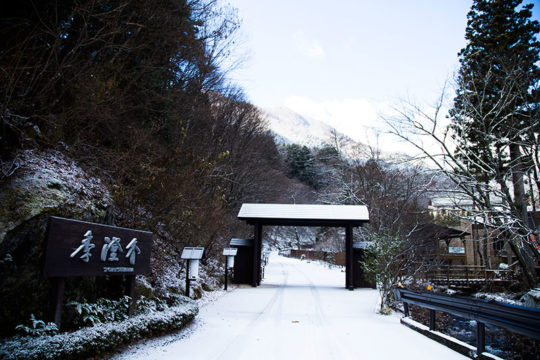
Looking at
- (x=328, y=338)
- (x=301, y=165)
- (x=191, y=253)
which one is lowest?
(x=328, y=338)

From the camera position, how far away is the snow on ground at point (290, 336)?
16.4 ft

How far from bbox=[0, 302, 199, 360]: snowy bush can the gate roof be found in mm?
8701

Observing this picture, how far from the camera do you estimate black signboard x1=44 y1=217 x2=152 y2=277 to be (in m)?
4.16

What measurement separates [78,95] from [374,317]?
8134 mm

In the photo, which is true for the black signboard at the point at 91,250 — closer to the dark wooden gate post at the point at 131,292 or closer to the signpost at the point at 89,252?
the signpost at the point at 89,252

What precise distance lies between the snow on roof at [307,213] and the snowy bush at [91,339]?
8.70 meters

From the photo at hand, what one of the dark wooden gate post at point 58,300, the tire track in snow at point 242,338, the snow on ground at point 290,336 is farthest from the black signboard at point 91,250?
the tire track in snow at point 242,338

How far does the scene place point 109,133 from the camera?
9086 millimetres

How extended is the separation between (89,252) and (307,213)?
10889 millimetres

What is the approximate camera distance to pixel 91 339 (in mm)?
4176

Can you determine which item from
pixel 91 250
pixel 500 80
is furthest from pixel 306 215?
pixel 91 250

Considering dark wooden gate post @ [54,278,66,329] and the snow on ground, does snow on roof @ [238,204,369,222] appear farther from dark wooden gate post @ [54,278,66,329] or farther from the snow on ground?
dark wooden gate post @ [54,278,66,329]

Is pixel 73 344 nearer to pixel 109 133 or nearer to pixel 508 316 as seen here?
pixel 508 316

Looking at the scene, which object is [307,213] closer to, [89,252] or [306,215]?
[306,215]
